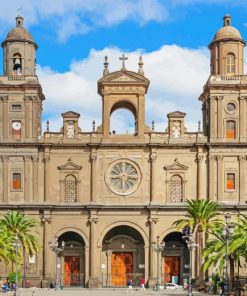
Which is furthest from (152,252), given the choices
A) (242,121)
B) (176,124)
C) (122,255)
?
(242,121)

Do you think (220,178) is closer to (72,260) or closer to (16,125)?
(72,260)

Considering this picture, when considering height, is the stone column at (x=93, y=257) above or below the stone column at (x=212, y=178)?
below

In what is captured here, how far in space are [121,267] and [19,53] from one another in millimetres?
24563

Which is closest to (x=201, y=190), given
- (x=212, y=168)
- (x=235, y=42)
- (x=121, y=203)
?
(x=212, y=168)

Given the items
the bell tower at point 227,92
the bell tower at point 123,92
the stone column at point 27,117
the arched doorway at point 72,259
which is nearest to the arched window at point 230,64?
the bell tower at point 227,92

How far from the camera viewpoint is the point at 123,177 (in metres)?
94.4

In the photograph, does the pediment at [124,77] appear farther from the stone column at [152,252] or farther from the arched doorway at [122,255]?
the arched doorway at [122,255]

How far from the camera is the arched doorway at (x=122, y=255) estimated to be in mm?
95062

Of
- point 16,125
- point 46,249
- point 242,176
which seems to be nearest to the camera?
point 46,249

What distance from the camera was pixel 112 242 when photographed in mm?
96188

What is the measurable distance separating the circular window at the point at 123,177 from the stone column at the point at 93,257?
4.01 metres

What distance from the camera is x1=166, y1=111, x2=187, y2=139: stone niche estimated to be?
309ft

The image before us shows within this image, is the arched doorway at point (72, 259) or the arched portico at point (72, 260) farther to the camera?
the arched doorway at point (72, 259)

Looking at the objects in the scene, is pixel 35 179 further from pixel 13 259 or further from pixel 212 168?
pixel 212 168
